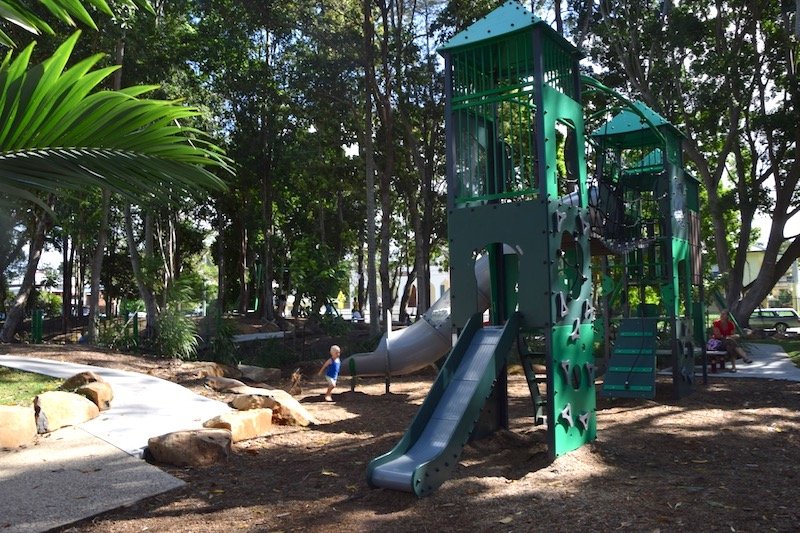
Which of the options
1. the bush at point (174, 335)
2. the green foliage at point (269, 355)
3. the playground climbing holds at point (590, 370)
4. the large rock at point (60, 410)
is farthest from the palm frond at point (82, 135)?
the green foliage at point (269, 355)

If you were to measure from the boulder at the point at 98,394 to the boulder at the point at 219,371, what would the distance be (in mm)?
4303

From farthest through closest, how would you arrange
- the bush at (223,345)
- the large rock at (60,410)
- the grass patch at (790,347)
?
1. the bush at (223,345)
2. the grass patch at (790,347)
3. the large rock at (60,410)

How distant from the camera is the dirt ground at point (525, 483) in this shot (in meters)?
4.79

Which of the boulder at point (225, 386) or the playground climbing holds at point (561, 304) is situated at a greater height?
the playground climbing holds at point (561, 304)

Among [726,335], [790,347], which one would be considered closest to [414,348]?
[726,335]

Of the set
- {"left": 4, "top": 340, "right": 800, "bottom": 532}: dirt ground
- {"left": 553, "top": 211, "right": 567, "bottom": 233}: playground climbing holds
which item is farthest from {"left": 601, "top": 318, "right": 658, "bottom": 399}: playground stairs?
{"left": 553, "top": 211, "right": 567, "bottom": 233}: playground climbing holds

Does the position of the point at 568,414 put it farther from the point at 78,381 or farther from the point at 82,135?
the point at 78,381

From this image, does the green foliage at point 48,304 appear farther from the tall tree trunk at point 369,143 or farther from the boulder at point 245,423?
the boulder at point 245,423

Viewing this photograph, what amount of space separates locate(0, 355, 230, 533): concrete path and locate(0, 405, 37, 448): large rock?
0.14 m

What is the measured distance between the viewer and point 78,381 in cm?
931

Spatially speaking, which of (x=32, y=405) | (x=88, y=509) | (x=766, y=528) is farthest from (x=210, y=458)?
(x=766, y=528)

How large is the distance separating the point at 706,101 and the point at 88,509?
2054 cm

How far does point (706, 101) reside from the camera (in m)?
21.0

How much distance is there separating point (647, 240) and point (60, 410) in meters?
8.61
